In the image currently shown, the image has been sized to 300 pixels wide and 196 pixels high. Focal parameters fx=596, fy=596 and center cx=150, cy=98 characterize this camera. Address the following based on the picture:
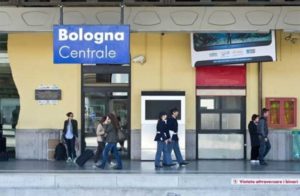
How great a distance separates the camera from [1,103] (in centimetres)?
1888

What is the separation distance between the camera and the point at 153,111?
17688 mm

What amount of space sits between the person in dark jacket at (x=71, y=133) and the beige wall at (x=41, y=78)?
2.93 feet

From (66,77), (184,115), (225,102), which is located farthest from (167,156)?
(66,77)

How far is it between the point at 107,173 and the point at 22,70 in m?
5.46

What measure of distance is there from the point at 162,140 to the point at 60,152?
3517 millimetres

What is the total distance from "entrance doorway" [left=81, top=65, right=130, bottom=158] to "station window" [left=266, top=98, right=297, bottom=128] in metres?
4.39

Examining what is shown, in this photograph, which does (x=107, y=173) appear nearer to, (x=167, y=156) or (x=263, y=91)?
(x=167, y=156)

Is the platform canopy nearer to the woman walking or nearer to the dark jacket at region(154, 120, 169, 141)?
the dark jacket at region(154, 120, 169, 141)

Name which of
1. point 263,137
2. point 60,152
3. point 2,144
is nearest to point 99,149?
point 60,152

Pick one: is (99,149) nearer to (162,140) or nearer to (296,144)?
(162,140)

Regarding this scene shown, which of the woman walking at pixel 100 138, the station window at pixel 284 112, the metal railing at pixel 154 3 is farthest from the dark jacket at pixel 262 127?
the woman walking at pixel 100 138

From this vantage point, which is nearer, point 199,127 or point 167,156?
point 167,156

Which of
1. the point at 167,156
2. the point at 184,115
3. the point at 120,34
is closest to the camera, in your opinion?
the point at 120,34

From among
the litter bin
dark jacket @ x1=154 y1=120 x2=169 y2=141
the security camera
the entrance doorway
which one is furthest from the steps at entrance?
the security camera
